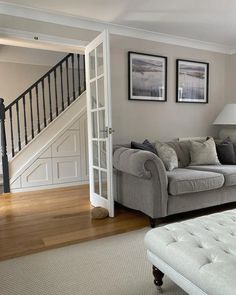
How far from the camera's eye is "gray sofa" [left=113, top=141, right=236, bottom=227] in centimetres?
254

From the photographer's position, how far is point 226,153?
3.55 m

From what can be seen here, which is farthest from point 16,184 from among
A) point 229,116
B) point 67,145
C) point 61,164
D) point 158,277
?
point 229,116

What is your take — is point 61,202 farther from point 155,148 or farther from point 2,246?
point 155,148

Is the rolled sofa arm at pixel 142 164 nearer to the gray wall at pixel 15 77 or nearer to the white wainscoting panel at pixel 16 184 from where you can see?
the white wainscoting panel at pixel 16 184

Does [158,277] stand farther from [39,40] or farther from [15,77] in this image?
[15,77]

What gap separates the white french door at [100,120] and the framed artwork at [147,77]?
2.42ft

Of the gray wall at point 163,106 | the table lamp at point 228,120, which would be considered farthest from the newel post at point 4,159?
the table lamp at point 228,120

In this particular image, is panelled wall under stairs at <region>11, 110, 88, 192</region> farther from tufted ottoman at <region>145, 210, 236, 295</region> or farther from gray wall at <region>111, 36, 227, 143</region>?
tufted ottoman at <region>145, 210, 236, 295</region>

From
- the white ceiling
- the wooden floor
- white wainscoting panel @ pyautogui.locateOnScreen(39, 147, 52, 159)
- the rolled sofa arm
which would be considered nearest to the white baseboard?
the wooden floor

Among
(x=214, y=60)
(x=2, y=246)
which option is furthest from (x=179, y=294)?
(x=214, y=60)

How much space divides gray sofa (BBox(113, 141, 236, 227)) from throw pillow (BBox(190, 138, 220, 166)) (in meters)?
0.22

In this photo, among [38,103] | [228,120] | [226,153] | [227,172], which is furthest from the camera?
[38,103]

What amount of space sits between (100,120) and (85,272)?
5.59ft

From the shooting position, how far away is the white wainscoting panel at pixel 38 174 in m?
4.11
